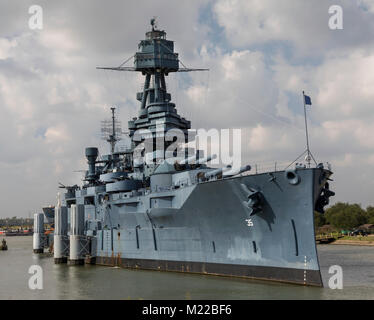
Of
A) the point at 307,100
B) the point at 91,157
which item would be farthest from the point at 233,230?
the point at 91,157

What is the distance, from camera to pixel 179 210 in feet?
92.8

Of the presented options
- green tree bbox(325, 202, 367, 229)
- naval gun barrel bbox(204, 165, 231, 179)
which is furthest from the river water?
green tree bbox(325, 202, 367, 229)

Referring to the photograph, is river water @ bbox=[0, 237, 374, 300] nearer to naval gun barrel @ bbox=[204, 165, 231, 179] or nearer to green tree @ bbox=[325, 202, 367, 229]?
naval gun barrel @ bbox=[204, 165, 231, 179]

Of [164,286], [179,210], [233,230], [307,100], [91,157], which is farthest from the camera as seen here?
[91,157]

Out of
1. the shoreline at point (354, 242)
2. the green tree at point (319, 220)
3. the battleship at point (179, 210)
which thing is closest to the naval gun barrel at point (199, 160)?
the battleship at point (179, 210)

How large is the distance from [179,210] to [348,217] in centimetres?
6234

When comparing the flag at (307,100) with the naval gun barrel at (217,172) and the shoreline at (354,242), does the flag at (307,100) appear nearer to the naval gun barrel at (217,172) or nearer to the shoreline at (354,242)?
the naval gun barrel at (217,172)

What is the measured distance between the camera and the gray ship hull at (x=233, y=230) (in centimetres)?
2312

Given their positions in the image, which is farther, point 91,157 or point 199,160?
point 91,157

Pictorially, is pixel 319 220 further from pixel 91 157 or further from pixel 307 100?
pixel 307 100

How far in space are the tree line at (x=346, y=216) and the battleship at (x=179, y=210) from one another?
170ft

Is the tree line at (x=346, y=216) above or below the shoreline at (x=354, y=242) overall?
above

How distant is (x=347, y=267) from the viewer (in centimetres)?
3366
